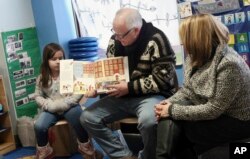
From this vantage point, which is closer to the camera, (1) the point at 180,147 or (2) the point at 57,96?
(1) the point at 180,147

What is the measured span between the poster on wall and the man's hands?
145 centimetres

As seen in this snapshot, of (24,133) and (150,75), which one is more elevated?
(150,75)

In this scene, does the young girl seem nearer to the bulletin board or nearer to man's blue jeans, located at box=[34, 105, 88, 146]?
man's blue jeans, located at box=[34, 105, 88, 146]

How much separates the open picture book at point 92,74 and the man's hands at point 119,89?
5 centimetres

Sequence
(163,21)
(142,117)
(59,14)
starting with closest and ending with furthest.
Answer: (142,117) → (163,21) → (59,14)

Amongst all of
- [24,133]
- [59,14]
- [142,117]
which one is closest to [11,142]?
[24,133]

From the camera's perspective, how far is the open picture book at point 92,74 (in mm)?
2117

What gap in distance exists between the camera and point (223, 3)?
98.5 inches

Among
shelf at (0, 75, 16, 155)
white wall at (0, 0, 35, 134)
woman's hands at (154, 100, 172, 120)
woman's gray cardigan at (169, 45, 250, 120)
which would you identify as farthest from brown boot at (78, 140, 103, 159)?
white wall at (0, 0, 35, 134)

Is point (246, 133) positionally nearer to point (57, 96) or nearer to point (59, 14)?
point (57, 96)

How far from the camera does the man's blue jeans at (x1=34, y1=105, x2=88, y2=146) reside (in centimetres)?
232

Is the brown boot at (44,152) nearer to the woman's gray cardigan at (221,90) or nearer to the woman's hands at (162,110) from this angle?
the woman's hands at (162,110)

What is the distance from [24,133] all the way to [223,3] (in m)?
2.13

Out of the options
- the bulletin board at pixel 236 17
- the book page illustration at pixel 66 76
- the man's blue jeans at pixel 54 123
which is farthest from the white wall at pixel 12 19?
the bulletin board at pixel 236 17
